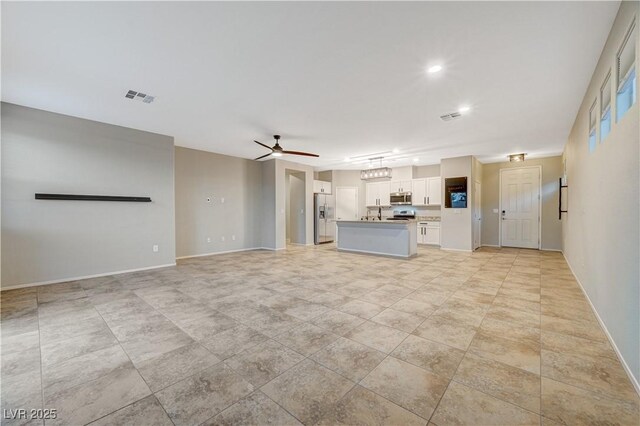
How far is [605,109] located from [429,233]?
643 cm

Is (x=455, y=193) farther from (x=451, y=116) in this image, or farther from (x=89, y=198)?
(x=89, y=198)

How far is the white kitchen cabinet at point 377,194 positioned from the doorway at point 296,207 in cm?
291

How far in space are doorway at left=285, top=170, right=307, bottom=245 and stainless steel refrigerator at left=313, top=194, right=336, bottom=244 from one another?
51 cm

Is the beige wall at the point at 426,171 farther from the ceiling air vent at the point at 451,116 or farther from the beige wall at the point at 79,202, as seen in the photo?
the beige wall at the point at 79,202

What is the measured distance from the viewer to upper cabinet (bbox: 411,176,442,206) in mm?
8875

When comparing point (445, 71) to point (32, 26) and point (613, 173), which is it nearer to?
point (613, 173)

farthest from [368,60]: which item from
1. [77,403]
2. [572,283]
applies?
[572,283]

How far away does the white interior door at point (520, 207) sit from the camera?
802cm

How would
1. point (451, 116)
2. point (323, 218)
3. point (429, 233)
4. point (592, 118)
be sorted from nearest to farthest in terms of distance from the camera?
1. point (592, 118)
2. point (451, 116)
3. point (429, 233)
4. point (323, 218)

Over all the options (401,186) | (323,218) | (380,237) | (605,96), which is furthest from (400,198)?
(605,96)

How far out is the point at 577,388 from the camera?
5.80ft

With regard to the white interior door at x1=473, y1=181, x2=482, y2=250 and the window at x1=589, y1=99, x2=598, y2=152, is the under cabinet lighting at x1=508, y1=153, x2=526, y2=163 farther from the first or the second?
the window at x1=589, y1=99, x2=598, y2=152

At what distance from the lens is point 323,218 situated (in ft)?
32.1

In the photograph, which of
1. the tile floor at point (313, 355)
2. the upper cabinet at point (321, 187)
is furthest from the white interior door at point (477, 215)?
the upper cabinet at point (321, 187)
